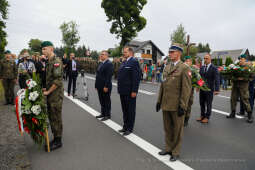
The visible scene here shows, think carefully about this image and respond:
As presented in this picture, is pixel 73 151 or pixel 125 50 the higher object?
pixel 125 50

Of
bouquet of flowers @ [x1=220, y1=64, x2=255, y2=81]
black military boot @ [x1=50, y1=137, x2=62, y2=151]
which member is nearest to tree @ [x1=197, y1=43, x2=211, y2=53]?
bouquet of flowers @ [x1=220, y1=64, x2=255, y2=81]

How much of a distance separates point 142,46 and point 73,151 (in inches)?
2301

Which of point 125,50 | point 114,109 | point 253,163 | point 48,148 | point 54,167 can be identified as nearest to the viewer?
point 54,167

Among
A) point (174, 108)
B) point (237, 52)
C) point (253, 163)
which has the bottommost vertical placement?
point (253, 163)

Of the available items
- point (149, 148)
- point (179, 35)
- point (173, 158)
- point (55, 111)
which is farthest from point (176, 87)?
point (179, 35)

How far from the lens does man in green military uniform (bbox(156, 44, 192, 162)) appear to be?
132 inches

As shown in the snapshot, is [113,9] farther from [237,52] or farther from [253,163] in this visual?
[237,52]

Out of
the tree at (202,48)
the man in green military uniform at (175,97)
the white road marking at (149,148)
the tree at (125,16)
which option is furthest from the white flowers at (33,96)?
the tree at (202,48)

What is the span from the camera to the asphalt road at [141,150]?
3.31 metres

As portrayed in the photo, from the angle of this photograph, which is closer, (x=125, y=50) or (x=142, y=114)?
(x=125, y=50)

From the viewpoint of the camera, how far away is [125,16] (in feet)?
126

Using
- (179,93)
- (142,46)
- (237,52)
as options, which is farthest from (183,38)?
(179,93)

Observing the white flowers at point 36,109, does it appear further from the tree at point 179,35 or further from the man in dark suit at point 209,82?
the tree at point 179,35

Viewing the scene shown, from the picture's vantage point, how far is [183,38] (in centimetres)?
5647
